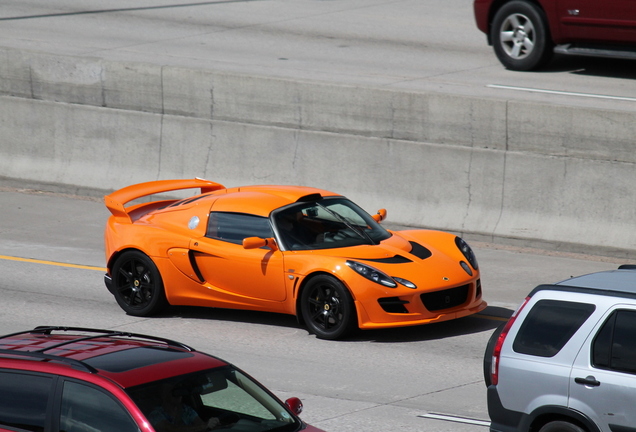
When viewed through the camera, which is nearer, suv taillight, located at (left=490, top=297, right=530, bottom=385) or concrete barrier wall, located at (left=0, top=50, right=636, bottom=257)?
suv taillight, located at (left=490, top=297, right=530, bottom=385)

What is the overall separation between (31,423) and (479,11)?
44.6 ft

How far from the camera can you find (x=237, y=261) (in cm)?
1062

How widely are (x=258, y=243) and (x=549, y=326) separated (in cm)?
443

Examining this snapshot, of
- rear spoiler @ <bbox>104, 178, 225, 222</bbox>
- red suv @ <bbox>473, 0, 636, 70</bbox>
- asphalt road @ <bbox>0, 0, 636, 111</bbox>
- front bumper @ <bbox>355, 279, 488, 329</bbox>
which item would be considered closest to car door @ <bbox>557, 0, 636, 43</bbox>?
red suv @ <bbox>473, 0, 636, 70</bbox>

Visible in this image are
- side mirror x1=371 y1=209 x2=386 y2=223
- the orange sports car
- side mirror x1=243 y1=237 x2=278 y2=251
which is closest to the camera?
the orange sports car

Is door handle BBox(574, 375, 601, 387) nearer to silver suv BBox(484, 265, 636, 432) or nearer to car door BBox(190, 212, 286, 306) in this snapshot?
silver suv BBox(484, 265, 636, 432)

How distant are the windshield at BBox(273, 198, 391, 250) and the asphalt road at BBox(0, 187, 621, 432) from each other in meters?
0.93

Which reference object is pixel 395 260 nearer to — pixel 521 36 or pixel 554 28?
pixel 554 28

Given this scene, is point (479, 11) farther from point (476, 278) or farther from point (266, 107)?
point (476, 278)

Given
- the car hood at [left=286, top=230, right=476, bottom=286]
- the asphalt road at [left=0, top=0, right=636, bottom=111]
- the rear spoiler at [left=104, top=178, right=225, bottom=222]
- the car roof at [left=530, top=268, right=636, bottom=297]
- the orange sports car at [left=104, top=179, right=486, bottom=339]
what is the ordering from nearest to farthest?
1. the car roof at [left=530, top=268, right=636, bottom=297]
2. the orange sports car at [left=104, top=179, right=486, bottom=339]
3. the car hood at [left=286, top=230, right=476, bottom=286]
4. the rear spoiler at [left=104, top=178, right=225, bottom=222]
5. the asphalt road at [left=0, top=0, right=636, bottom=111]

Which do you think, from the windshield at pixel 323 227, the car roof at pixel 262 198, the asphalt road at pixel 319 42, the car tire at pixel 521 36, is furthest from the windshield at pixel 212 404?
the car tire at pixel 521 36

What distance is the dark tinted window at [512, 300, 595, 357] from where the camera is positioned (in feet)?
20.8

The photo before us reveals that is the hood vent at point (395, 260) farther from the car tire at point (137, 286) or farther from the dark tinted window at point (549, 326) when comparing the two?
the dark tinted window at point (549, 326)

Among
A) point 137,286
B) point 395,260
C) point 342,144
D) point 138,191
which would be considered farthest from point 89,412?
point 342,144
